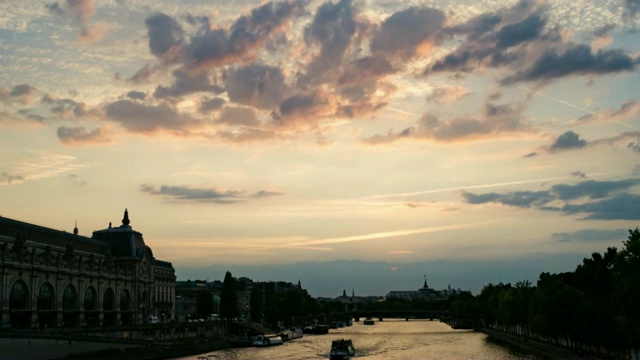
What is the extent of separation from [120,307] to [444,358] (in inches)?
2913

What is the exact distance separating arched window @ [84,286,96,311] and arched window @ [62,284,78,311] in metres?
4.46

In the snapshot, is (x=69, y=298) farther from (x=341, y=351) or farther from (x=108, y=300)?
(x=341, y=351)

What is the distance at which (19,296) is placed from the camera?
11612cm

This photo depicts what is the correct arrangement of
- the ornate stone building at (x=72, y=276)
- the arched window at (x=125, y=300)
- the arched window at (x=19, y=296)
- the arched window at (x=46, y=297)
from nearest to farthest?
the arched window at (x=19, y=296) < the ornate stone building at (x=72, y=276) < the arched window at (x=46, y=297) < the arched window at (x=125, y=300)

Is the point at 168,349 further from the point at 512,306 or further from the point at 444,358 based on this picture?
the point at 512,306

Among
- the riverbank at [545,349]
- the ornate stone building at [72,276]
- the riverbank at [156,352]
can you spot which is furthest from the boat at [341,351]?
the ornate stone building at [72,276]

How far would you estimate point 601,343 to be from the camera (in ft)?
319

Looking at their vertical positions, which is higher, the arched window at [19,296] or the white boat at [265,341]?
the arched window at [19,296]

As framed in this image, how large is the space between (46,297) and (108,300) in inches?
1059

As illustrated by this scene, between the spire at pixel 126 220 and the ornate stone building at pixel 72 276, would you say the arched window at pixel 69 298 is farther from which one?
the spire at pixel 126 220

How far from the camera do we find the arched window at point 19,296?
113875 millimetres

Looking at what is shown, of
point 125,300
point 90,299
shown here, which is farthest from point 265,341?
point 90,299

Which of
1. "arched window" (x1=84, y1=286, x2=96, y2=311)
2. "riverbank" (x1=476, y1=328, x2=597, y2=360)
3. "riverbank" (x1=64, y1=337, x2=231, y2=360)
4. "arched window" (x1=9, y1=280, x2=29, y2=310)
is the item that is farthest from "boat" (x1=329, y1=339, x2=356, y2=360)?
"arched window" (x1=9, y1=280, x2=29, y2=310)

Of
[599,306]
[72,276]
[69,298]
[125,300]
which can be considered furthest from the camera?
[125,300]
